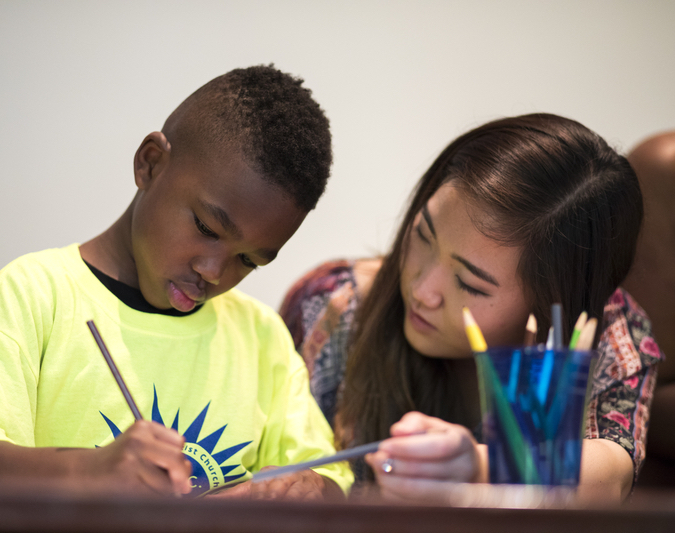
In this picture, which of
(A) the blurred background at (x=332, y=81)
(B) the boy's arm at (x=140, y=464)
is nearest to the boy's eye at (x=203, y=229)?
(A) the blurred background at (x=332, y=81)

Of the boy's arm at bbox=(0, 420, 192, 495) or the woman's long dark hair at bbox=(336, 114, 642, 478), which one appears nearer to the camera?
the boy's arm at bbox=(0, 420, 192, 495)

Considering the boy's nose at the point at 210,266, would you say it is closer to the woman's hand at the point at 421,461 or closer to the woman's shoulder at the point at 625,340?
the woman's hand at the point at 421,461

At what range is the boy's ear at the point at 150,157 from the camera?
62 cm

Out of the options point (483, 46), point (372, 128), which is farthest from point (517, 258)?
point (483, 46)

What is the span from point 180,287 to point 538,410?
359mm

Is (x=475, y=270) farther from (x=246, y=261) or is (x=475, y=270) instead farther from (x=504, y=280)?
(x=246, y=261)

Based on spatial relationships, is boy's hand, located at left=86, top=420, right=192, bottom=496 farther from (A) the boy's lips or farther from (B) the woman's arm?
(B) the woman's arm

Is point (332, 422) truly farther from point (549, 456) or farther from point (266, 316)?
point (549, 456)

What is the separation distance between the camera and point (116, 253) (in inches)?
25.3

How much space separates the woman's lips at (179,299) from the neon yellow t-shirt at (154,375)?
0.15 ft

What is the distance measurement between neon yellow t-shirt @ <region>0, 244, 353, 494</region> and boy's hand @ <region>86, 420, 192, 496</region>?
0.16 meters

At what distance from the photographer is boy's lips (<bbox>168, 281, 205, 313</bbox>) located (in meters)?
0.61

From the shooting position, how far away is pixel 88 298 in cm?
61

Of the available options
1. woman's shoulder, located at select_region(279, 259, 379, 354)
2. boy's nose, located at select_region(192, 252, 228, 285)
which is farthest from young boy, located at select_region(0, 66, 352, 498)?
woman's shoulder, located at select_region(279, 259, 379, 354)
